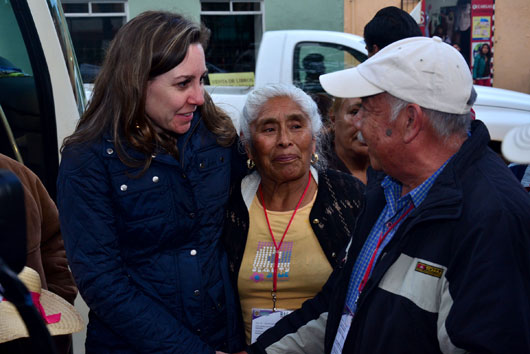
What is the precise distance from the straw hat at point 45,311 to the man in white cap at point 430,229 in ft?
2.73

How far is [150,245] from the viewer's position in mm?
2182

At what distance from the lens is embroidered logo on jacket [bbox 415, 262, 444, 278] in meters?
1.57

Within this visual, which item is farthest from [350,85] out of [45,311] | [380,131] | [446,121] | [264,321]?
[45,311]

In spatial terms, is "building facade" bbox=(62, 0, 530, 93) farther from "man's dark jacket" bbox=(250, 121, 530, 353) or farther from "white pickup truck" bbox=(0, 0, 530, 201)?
"man's dark jacket" bbox=(250, 121, 530, 353)

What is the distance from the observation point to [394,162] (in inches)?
71.7

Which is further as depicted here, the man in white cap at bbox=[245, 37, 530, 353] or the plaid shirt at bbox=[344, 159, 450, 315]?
the plaid shirt at bbox=[344, 159, 450, 315]

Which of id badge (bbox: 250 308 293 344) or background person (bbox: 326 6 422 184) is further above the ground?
background person (bbox: 326 6 422 184)

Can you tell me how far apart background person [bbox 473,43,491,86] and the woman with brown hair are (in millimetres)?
13131

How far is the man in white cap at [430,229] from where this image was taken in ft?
4.82

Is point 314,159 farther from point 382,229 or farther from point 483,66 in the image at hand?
point 483,66

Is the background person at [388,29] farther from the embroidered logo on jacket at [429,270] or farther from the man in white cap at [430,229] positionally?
the embroidered logo on jacket at [429,270]

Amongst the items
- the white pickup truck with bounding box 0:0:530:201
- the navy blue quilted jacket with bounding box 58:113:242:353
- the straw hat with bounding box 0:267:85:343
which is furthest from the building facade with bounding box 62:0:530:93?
the straw hat with bounding box 0:267:85:343

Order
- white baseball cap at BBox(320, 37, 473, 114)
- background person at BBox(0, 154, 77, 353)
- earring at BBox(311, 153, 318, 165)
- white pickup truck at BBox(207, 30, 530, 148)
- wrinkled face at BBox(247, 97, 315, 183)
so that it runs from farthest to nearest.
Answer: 1. white pickup truck at BBox(207, 30, 530, 148)
2. earring at BBox(311, 153, 318, 165)
3. wrinkled face at BBox(247, 97, 315, 183)
4. background person at BBox(0, 154, 77, 353)
5. white baseball cap at BBox(320, 37, 473, 114)

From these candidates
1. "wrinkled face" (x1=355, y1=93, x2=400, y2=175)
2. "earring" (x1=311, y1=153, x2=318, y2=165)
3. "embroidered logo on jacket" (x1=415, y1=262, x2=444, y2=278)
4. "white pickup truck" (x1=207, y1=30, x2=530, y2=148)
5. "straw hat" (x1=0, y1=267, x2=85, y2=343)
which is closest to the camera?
"straw hat" (x1=0, y1=267, x2=85, y2=343)
